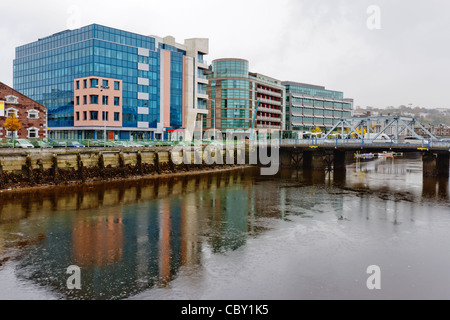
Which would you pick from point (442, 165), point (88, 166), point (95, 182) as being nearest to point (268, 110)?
point (442, 165)

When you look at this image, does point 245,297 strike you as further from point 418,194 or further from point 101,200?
point 418,194

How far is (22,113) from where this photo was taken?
6775 cm

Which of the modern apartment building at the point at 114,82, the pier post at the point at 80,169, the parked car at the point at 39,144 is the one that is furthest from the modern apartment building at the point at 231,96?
the pier post at the point at 80,169

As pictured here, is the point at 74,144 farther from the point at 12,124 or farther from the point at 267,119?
the point at 267,119

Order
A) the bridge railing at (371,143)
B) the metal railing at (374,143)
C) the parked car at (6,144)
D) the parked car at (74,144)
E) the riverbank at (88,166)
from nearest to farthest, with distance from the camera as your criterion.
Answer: the riverbank at (88,166) → the parked car at (6,144) → the parked car at (74,144) → the metal railing at (374,143) → the bridge railing at (371,143)

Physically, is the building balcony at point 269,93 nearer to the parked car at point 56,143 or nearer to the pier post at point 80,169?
the parked car at point 56,143

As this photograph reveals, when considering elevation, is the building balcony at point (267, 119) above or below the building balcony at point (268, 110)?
below

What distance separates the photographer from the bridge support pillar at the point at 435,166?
220ft

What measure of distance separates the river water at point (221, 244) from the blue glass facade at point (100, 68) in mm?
49462

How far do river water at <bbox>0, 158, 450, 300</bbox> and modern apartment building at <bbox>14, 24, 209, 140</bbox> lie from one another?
4573cm

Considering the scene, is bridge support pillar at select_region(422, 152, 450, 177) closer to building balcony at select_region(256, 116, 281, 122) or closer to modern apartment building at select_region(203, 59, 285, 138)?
modern apartment building at select_region(203, 59, 285, 138)
